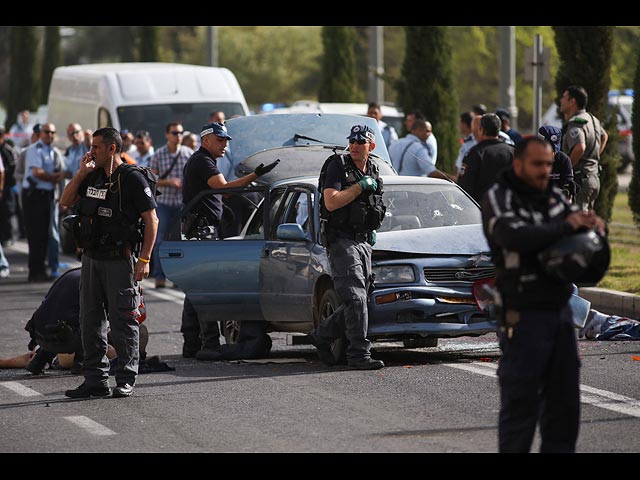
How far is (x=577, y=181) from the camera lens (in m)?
14.4

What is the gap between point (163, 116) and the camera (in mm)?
21766

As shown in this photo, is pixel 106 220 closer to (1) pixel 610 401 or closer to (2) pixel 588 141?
(1) pixel 610 401

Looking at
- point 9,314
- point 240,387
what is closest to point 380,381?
point 240,387

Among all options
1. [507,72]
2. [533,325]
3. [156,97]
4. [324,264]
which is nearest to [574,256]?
[533,325]

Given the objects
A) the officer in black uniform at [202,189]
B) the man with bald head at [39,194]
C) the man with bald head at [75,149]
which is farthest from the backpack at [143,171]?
the man with bald head at [75,149]

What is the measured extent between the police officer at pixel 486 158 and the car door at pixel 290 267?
190cm

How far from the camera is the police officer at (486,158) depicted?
13445mm

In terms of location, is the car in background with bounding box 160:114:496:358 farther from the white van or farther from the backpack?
the white van

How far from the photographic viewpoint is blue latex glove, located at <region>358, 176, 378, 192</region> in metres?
10.9

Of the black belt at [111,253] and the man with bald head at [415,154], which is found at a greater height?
the man with bald head at [415,154]

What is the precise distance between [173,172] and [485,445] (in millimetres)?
10932

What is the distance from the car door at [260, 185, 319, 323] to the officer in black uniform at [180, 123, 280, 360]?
488 mm

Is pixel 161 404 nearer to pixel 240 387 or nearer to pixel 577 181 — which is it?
pixel 240 387

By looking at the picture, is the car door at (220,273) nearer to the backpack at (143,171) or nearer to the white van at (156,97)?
the backpack at (143,171)
